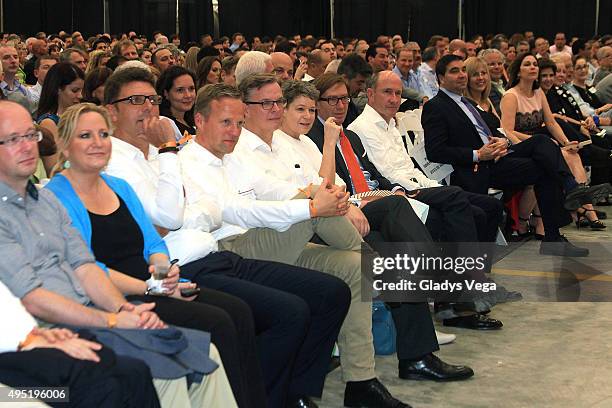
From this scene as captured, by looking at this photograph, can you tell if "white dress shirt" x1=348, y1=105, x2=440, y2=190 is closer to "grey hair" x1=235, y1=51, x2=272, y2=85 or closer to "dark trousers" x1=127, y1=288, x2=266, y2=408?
"grey hair" x1=235, y1=51, x2=272, y2=85

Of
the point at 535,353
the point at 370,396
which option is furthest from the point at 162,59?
the point at 370,396

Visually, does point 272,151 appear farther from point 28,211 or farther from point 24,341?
point 24,341

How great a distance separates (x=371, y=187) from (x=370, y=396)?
1613 millimetres

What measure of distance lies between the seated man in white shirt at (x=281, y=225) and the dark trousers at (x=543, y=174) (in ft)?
8.73

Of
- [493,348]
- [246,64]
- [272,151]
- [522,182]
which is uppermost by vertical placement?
[246,64]

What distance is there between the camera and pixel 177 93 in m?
4.95

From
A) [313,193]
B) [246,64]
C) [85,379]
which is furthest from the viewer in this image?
[246,64]

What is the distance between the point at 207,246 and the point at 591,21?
16666 millimetres

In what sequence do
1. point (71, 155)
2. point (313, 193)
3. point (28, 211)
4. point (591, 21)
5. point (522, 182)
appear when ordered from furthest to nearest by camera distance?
point (591, 21) → point (522, 182) → point (313, 193) → point (71, 155) → point (28, 211)

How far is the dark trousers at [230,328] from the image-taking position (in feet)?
9.87

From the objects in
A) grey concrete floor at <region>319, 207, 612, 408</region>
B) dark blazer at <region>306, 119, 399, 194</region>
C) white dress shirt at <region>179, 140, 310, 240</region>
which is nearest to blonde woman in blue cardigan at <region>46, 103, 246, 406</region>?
white dress shirt at <region>179, 140, 310, 240</region>

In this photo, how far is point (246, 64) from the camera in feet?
18.9

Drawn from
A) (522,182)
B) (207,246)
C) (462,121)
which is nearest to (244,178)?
(207,246)

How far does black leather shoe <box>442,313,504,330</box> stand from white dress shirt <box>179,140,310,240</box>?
137 cm
